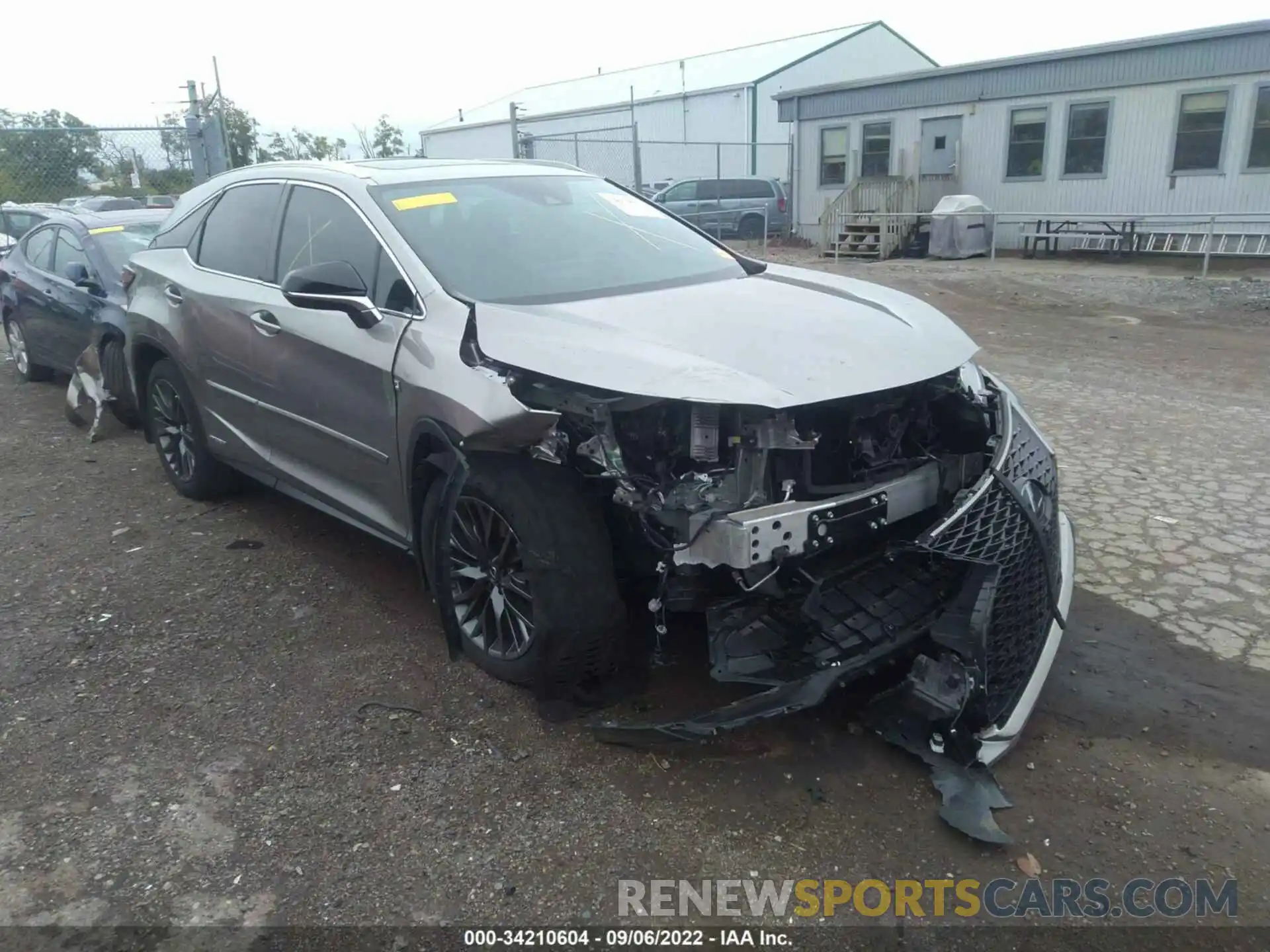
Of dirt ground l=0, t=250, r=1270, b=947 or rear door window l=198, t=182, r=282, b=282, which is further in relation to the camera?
rear door window l=198, t=182, r=282, b=282

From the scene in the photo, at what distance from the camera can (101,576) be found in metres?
4.70

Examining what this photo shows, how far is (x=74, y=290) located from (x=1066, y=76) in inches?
679

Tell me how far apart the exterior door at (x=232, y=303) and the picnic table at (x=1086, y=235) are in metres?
16.6

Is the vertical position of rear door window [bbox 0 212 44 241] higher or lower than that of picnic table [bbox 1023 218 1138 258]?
higher

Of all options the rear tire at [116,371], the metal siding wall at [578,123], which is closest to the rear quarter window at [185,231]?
the rear tire at [116,371]

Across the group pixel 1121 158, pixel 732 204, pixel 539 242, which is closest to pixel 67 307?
pixel 539 242

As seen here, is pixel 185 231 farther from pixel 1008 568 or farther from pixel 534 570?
pixel 1008 568

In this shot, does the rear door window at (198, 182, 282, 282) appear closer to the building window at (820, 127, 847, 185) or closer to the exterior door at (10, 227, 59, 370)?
the exterior door at (10, 227, 59, 370)

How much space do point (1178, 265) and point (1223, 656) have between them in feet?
49.8

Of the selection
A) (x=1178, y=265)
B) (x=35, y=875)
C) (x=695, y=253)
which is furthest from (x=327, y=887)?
(x=1178, y=265)

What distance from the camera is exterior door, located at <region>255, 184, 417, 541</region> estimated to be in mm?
3680

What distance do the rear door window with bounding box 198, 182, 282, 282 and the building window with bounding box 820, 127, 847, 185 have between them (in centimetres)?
1855

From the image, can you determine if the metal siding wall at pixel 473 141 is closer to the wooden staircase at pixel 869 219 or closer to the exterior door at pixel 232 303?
the wooden staircase at pixel 869 219

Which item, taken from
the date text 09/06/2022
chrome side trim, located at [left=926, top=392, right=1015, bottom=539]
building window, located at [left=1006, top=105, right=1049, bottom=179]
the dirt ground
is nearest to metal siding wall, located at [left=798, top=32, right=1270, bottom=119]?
building window, located at [left=1006, top=105, right=1049, bottom=179]
